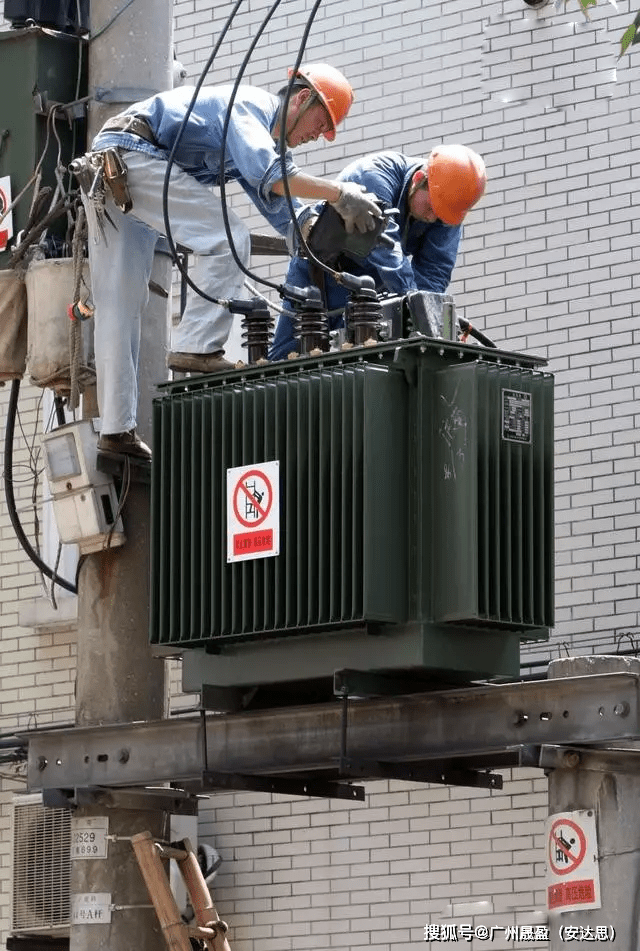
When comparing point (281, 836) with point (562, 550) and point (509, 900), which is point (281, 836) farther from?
point (562, 550)

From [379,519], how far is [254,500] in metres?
0.53

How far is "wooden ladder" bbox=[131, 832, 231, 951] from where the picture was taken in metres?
7.32

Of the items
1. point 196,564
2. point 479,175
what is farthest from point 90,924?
point 479,175

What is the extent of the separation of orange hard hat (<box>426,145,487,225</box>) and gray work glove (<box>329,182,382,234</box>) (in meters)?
1.01

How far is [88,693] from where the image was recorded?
25.5 ft

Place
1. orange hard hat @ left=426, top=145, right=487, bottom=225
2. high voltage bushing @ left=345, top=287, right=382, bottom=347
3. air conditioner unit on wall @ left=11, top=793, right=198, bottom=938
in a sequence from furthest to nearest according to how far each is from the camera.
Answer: air conditioner unit on wall @ left=11, top=793, right=198, bottom=938 < orange hard hat @ left=426, top=145, right=487, bottom=225 < high voltage bushing @ left=345, top=287, right=382, bottom=347

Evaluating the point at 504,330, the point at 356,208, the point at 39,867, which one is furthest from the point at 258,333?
the point at 39,867

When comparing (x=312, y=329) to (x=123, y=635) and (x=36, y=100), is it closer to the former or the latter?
(x=123, y=635)

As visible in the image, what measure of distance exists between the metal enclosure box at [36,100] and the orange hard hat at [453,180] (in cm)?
150

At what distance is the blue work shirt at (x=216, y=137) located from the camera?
7.91m

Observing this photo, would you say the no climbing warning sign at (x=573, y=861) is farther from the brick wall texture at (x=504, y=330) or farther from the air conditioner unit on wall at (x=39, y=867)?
the air conditioner unit on wall at (x=39, y=867)

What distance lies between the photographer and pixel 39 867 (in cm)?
1241

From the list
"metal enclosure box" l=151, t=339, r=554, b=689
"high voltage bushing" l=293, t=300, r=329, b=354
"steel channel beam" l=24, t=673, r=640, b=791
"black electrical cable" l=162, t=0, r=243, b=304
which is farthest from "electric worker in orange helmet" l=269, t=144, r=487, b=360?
"steel channel beam" l=24, t=673, r=640, b=791

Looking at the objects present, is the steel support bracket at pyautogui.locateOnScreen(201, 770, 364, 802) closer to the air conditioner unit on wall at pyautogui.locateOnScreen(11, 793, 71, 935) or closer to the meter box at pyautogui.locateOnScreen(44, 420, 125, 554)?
the meter box at pyautogui.locateOnScreen(44, 420, 125, 554)
